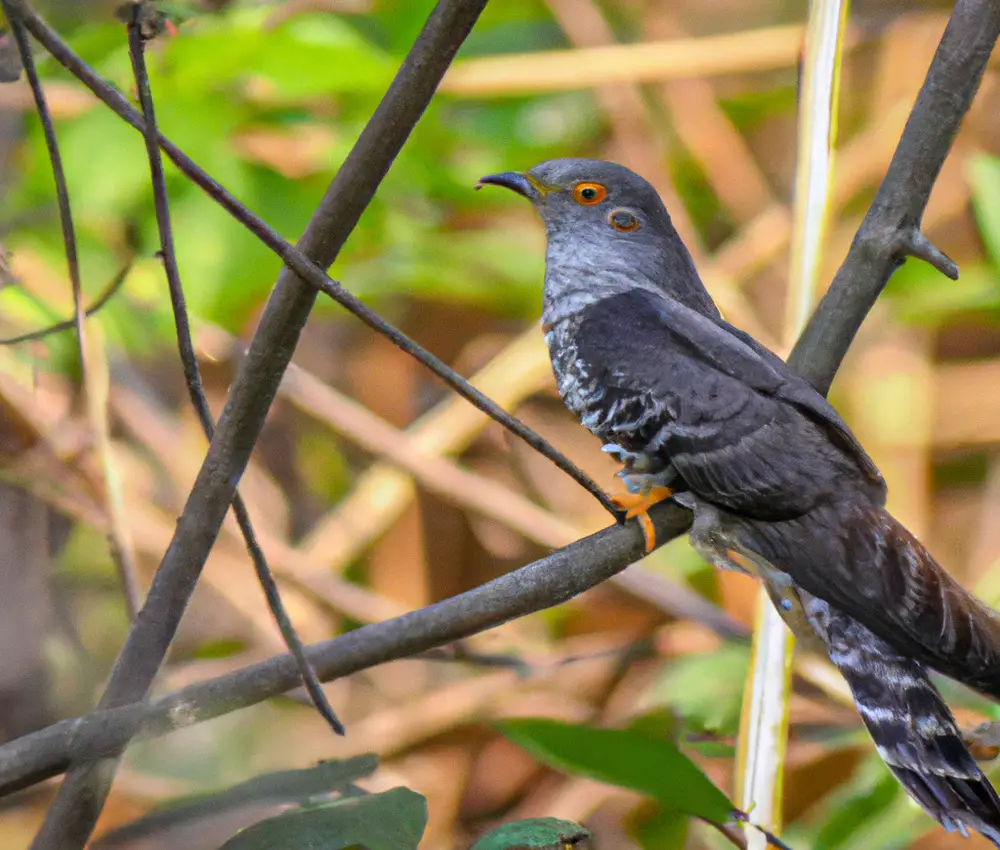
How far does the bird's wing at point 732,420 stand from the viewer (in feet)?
5.43

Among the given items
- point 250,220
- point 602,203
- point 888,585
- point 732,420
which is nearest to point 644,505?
point 732,420

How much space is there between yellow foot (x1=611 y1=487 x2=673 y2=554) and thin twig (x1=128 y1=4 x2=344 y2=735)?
18.7 inches

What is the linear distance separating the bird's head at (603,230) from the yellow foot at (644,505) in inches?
17.4

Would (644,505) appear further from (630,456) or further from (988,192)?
(988,192)

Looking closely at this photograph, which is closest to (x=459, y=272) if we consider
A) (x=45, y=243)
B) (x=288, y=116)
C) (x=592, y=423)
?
(x=288, y=116)

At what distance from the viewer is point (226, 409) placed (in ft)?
3.96

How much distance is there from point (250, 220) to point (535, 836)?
69 cm

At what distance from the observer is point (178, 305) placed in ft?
3.86

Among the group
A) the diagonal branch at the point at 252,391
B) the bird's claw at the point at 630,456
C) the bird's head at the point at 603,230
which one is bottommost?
the diagonal branch at the point at 252,391

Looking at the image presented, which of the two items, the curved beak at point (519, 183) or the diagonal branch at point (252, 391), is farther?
the curved beak at point (519, 183)

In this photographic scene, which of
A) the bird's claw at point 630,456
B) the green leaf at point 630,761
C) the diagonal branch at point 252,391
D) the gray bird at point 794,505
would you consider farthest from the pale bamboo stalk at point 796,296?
the diagonal branch at point 252,391

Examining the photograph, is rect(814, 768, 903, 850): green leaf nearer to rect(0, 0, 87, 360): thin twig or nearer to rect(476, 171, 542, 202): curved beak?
rect(476, 171, 542, 202): curved beak

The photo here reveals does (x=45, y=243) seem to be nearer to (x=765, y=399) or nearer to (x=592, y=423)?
(x=592, y=423)

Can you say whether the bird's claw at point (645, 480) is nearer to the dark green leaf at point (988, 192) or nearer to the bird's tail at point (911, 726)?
the bird's tail at point (911, 726)
